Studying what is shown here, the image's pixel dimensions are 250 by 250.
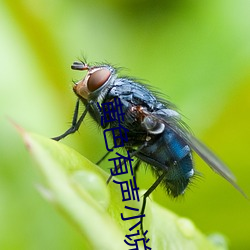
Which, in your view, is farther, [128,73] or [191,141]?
[128,73]

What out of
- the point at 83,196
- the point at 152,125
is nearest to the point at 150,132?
the point at 152,125

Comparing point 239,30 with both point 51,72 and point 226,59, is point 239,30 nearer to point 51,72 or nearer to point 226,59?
point 226,59

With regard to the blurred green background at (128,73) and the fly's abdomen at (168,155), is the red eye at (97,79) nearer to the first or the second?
the fly's abdomen at (168,155)

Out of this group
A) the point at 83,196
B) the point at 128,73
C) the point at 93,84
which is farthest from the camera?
the point at 128,73

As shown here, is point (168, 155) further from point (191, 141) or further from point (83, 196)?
point (83, 196)

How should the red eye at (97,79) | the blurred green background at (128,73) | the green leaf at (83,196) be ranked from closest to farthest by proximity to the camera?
the green leaf at (83,196) < the red eye at (97,79) < the blurred green background at (128,73)

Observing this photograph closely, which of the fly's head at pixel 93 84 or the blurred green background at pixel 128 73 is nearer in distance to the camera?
the fly's head at pixel 93 84

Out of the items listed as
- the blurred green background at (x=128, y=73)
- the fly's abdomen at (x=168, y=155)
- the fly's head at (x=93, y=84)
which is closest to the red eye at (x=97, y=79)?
the fly's head at (x=93, y=84)

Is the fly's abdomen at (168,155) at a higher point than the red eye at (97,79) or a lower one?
lower

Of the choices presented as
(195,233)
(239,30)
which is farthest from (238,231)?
(239,30)
